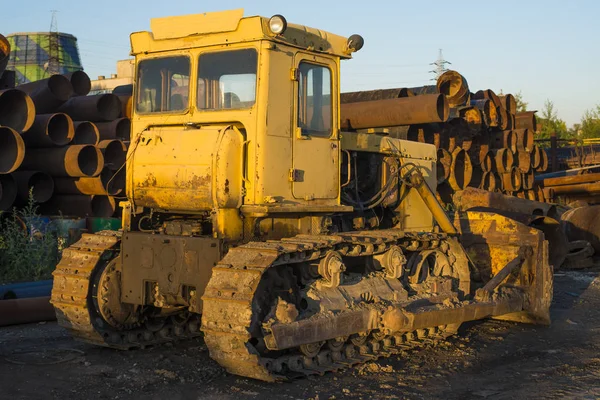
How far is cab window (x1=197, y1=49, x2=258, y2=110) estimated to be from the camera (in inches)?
285

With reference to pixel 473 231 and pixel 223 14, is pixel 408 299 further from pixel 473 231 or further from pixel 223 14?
pixel 223 14

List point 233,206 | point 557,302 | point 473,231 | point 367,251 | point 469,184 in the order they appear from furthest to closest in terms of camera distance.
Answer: point 469,184, point 557,302, point 473,231, point 367,251, point 233,206

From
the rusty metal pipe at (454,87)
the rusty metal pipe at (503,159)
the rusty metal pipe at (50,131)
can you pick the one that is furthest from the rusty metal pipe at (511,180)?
the rusty metal pipe at (50,131)

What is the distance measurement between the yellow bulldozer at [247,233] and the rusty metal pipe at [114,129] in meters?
7.30

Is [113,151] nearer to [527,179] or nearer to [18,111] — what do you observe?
[18,111]

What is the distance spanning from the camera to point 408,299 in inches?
320

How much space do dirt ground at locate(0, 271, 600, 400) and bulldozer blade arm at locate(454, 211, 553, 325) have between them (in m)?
0.42

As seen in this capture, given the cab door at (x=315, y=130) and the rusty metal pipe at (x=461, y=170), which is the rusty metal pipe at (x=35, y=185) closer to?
the cab door at (x=315, y=130)

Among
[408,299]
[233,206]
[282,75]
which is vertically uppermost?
[282,75]

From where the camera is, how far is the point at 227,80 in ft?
24.1

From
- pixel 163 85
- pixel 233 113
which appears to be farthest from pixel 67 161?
pixel 233 113

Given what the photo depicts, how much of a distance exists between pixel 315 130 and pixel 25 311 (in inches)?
167

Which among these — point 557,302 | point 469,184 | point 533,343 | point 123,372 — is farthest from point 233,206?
point 469,184

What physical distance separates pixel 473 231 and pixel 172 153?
4558mm
